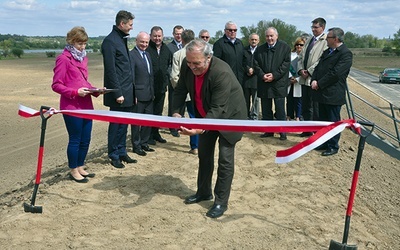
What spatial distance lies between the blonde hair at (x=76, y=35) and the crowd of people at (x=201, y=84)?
13 mm

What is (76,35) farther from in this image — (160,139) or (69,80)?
(160,139)

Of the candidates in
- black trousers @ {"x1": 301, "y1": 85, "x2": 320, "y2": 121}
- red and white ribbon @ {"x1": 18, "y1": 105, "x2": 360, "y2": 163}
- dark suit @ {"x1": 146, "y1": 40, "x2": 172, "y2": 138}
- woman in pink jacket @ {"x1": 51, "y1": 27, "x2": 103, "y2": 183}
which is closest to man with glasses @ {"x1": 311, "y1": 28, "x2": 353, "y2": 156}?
black trousers @ {"x1": 301, "y1": 85, "x2": 320, "y2": 121}

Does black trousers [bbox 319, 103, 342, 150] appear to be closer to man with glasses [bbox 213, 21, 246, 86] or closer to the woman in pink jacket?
man with glasses [bbox 213, 21, 246, 86]

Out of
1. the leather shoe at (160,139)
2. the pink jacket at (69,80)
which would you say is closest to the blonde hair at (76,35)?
the pink jacket at (69,80)

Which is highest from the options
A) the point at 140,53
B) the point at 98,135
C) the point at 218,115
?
the point at 140,53

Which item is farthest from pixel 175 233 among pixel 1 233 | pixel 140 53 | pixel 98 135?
pixel 98 135

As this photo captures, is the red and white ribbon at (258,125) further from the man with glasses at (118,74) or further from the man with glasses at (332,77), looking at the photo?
the man with glasses at (332,77)

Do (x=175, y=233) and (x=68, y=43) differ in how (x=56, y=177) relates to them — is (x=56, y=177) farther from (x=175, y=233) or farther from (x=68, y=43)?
(x=175, y=233)

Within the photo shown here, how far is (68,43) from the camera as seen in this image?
595 cm

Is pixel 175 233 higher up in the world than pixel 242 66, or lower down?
lower down

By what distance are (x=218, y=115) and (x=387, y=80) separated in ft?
147

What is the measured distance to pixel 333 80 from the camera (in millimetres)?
7977

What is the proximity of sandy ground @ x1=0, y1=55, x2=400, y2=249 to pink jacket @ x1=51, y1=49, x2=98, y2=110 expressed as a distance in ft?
3.89

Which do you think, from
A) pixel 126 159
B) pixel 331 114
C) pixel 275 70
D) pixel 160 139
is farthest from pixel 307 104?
pixel 126 159
